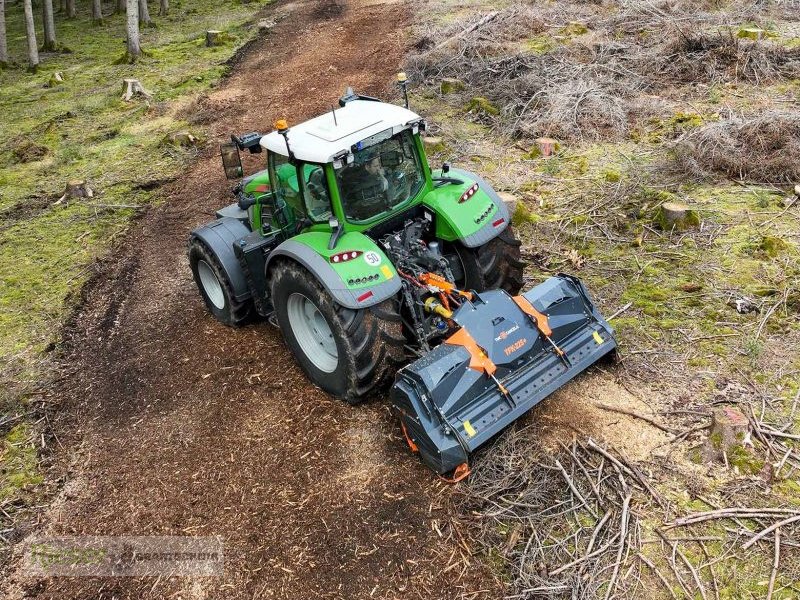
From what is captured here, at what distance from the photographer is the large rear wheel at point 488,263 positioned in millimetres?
5660

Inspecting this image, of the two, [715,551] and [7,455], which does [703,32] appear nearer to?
[715,551]

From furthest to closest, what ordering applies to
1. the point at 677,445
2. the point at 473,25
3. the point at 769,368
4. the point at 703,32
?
the point at 473,25 < the point at 703,32 < the point at 769,368 < the point at 677,445

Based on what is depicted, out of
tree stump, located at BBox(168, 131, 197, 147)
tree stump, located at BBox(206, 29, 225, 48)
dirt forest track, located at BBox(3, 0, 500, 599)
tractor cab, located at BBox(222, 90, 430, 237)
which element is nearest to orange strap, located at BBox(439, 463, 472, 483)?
dirt forest track, located at BBox(3, 0, 500, 599)

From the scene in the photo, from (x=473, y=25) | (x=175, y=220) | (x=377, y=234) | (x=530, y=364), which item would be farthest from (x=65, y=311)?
(x=473, y=25)

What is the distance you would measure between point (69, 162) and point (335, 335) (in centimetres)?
872

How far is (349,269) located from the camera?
491 centimetres

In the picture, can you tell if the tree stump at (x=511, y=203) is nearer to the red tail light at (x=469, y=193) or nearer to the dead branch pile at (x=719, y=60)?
the red tail light at (x=469, y=193)

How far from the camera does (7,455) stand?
5.50m

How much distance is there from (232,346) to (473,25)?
417 inches

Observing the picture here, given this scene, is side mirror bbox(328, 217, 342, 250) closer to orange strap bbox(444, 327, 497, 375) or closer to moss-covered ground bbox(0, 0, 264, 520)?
orange strap bbox(444, 327, 497, 375)

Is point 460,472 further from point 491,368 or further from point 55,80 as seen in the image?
point 55,80

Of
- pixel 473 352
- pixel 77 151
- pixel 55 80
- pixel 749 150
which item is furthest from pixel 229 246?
pixel 55 80

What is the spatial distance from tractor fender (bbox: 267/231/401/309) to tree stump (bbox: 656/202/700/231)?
378 cm

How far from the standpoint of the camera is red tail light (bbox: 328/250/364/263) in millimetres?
4957
